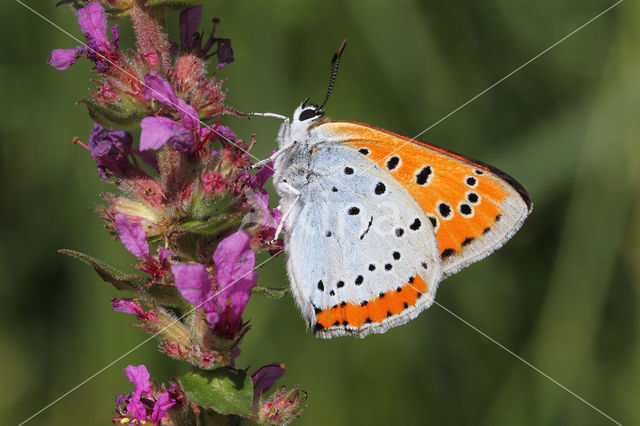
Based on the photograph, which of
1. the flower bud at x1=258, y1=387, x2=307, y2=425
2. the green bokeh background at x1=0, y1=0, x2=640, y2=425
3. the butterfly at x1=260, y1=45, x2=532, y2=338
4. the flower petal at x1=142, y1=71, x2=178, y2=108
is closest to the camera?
the flower petal at x1=142, y1=71, x2=178, y2=108

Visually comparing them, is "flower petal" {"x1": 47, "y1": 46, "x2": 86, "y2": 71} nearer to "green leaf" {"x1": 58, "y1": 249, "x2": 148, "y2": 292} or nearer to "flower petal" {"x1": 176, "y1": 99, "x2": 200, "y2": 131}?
"flower petal" {"x1": 176, "y1": 99, "x2": 200, "y2": 131}

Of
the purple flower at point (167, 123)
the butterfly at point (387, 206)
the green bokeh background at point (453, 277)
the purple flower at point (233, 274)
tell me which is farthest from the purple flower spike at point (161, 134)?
the green bokeh background at point (453, 277)

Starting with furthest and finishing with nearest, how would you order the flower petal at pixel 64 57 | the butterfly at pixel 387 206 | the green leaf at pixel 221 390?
the butterfly at pixel 387 206 < the flower petal at pixel 64 57 < the green leaf at pixel 221 390

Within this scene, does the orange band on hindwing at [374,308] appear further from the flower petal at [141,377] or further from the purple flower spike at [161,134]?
the purple flower spike at [161,134]

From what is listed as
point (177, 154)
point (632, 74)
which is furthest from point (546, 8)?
point (177, 154)

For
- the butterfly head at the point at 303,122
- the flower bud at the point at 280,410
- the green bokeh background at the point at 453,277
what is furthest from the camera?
the green bokeh background at the point at 453,277

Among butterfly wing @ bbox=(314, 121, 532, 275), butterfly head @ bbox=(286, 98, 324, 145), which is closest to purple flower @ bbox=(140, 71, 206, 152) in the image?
butterfly head @ bbox=(286, 98, 324, 145)

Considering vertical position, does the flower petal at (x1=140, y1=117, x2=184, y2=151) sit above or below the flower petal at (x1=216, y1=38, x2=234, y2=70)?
below
